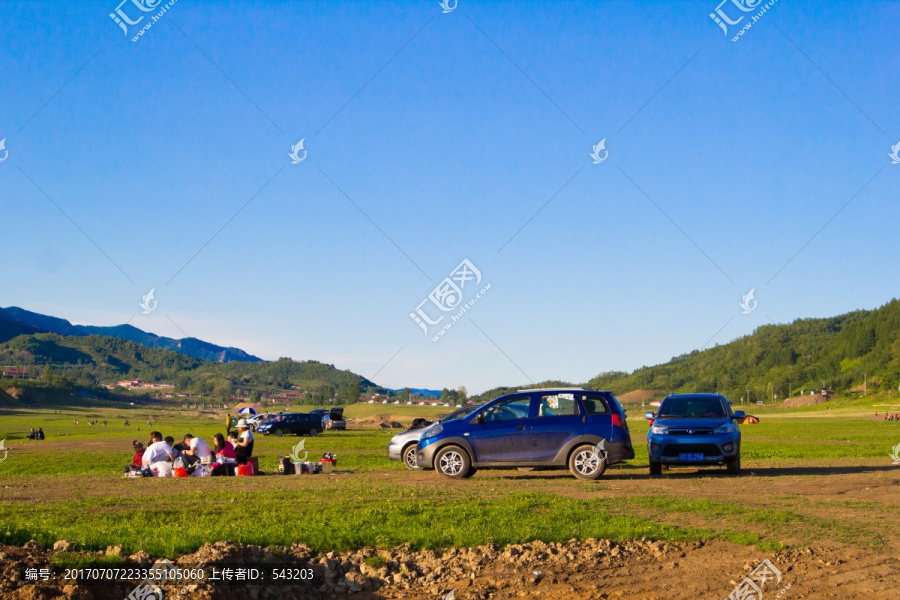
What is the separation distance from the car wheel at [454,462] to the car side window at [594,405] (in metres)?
2.80

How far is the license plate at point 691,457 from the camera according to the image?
17891mm

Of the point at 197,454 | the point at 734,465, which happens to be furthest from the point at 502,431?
the point at 197,454

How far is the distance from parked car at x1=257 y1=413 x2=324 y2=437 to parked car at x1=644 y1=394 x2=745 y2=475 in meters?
38.6

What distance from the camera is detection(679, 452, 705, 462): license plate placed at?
17.9 metres

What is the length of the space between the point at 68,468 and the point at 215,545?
1725cm

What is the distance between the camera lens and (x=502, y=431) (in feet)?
55.2

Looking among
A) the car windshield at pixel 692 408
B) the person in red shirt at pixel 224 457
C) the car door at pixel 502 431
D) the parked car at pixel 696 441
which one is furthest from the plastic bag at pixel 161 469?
the car windshield at pixel 692 408

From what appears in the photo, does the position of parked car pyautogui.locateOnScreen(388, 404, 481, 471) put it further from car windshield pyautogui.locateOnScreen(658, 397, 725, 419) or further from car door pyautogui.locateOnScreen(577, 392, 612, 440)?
car windshield pyautogui.locateOnScreen(658, 397, 725, 419)

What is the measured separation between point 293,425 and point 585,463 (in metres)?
39.9

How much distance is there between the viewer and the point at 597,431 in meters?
16.8

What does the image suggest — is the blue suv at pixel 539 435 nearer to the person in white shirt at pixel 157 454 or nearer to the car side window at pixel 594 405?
the car side window at pixel 594 405

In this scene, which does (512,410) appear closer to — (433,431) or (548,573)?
(433,431)

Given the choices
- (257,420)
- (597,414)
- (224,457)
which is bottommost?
(224,457)

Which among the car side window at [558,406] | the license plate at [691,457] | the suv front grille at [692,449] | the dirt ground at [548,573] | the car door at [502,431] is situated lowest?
the dirt ground at [548,573]
